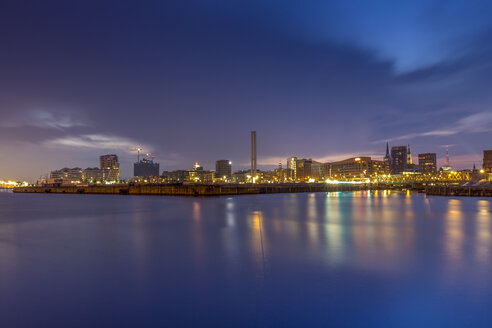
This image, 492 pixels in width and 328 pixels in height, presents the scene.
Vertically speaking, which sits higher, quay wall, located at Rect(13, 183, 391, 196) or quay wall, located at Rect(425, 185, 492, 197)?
quay wall, located at Rect(13, 183, 391, 196)

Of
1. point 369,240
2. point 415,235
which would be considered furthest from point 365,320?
point 415,235

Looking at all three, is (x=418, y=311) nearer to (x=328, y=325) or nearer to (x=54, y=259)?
(x=328, y=325)

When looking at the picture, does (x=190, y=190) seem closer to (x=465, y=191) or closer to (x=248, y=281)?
(x=248, y=281)

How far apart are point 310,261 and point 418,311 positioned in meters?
5.15

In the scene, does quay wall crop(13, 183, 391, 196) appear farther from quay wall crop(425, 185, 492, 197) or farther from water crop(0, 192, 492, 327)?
water crop(0, 192, 492, 327)

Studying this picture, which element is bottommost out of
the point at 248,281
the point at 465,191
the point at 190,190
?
the point at 465,191

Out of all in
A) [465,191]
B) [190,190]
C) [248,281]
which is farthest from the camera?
[465,191]

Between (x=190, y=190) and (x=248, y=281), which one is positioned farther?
(x=190, y=190)

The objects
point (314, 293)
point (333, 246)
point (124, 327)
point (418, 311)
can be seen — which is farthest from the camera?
point (333, 246)

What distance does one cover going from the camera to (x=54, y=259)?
13672 millimetres

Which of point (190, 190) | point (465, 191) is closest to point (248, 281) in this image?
point (190, 190)

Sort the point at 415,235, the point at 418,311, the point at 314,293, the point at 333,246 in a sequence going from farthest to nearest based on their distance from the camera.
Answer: the point at 415,235 < the point at 333,246 < the point at 314,293 < the point at 418,311

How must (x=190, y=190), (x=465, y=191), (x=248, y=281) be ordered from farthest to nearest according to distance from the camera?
(x=465, y=191), (x=190, y=190), (x=248, y=281)

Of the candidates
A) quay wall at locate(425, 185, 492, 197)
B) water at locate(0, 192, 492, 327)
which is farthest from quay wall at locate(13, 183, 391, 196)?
water at locate(0, 192, 492, 327)
